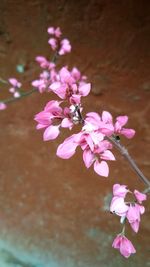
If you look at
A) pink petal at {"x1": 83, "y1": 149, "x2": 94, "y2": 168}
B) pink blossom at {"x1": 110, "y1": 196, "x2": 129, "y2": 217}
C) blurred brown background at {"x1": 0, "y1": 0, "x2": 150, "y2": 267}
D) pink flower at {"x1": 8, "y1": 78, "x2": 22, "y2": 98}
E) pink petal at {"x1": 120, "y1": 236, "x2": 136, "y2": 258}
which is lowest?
pink petal at {"x1": 120, "y1": 236, "x2": 136, "y2": 258}

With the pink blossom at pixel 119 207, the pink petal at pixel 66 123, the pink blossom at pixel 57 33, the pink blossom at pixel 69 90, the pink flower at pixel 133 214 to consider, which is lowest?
the pink flower at pixel 133 214

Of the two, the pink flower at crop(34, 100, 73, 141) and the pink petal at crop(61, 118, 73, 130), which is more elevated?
the pink flower at crop(34, 100, 73, 141)

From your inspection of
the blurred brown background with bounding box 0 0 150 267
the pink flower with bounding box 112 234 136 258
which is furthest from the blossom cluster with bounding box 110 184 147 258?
the blurred brown background with bounding box 0 0 150 267

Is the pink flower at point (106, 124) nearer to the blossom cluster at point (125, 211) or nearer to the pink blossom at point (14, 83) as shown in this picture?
the blossom cluster at point (125, 211)

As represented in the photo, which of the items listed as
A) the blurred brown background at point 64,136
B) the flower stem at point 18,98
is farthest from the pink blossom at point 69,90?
the flower stem at point 18,98

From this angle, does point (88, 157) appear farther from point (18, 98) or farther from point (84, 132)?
point (18, 98)

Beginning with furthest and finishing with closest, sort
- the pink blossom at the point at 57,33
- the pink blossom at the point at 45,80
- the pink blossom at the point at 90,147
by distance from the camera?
1. the pink blossom at the point at 45,80
2. the pink blossom at the point at 57,33
3. the pink blossom at the point at 90,147

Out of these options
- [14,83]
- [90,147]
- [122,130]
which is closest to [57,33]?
[14,83]

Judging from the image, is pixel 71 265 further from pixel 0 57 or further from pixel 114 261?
pixel 0 57

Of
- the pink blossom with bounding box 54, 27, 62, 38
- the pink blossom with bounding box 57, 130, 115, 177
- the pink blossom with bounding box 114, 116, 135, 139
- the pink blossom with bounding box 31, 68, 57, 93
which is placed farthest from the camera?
the pink blossom with bounding box 31, 68, 57, 93

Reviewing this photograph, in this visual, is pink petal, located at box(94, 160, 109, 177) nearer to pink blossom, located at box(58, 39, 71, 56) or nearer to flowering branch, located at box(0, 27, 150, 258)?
flowering branch, located at box(0, 27, 150, 258)
